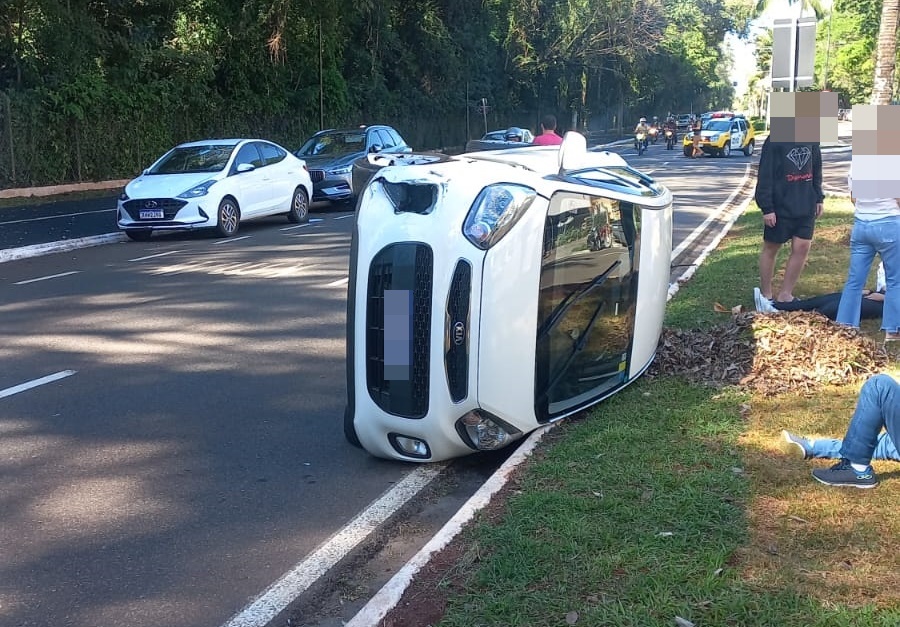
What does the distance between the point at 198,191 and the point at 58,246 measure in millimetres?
2410

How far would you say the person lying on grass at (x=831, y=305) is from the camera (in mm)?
8180

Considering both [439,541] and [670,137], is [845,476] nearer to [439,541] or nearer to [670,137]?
[439,541]

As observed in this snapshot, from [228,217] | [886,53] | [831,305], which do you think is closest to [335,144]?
[228,217]

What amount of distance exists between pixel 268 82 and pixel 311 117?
11.6ft

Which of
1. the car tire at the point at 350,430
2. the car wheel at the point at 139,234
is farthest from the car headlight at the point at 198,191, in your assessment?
the car tire at the point at 350,430

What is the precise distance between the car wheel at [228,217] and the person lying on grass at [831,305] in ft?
34.4

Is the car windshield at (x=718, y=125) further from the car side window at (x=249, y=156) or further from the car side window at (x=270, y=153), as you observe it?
the car side window at (x=249, y=156)

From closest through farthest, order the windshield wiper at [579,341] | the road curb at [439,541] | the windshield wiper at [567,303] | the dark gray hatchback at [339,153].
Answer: the road curb at [439,541] < the windshield wiper at [567,303] < the windshield wiper at [579,341] < the dark gray hatchback at [339,153]

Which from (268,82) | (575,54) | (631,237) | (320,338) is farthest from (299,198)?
(575,54)

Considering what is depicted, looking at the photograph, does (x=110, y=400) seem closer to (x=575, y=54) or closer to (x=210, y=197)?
(x=210, y=197)

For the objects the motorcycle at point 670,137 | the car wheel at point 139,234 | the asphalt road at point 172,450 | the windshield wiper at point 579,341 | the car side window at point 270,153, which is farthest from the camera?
the motorcycle at point 670,137

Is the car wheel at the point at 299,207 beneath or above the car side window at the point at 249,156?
beneath

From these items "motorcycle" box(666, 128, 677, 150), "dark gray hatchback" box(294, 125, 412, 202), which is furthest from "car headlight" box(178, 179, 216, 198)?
"motorcycle" box(666, 128, 677, 150)

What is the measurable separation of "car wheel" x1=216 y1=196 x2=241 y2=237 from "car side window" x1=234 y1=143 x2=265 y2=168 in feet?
2.80
